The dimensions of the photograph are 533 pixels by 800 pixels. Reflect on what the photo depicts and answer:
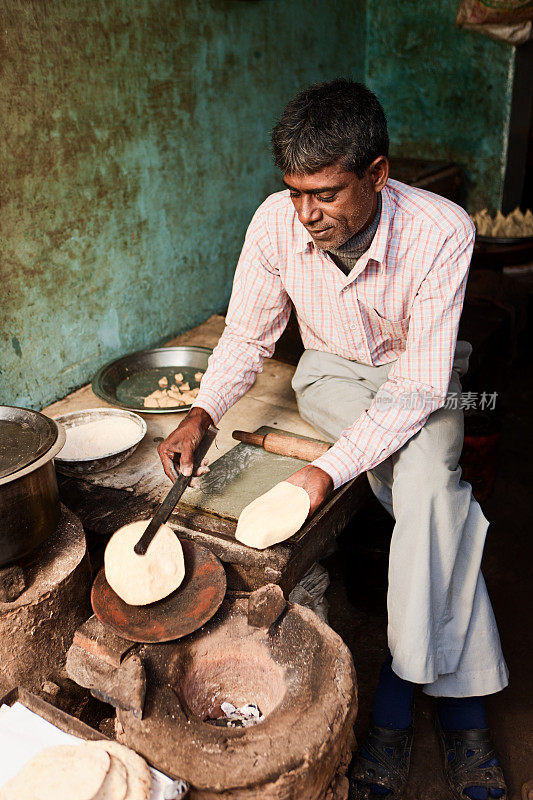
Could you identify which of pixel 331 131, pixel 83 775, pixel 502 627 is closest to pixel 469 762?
pixel 502 627

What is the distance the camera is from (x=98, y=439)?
2.63 m

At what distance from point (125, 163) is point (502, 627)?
2621 millimetres

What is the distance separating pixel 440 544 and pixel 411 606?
0.67ft

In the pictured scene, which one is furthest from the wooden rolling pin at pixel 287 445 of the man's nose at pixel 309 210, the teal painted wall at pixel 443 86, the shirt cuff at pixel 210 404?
the teal painted wall at pixel 443 86

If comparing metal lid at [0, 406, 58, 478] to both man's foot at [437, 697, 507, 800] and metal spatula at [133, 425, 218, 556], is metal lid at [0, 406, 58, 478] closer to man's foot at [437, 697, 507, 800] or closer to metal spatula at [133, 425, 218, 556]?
metal spatula at [133, 425, 218, 556]

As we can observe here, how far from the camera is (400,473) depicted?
2.14 meters

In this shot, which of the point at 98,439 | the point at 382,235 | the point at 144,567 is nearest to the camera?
the point at 144,567

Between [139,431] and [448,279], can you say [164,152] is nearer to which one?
[139,431]

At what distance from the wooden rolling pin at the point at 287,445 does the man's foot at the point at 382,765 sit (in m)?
0.92

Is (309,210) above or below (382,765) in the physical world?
above

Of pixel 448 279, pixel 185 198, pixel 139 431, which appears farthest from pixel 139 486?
pixel 185 198

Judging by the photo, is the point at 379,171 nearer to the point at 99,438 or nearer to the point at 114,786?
the point at 99,438

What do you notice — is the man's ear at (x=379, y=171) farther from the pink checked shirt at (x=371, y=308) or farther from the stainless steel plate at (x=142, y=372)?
the stainless steel plate at (x=142, y=372)

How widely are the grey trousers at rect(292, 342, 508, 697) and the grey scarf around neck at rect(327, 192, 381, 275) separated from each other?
1.94ft
